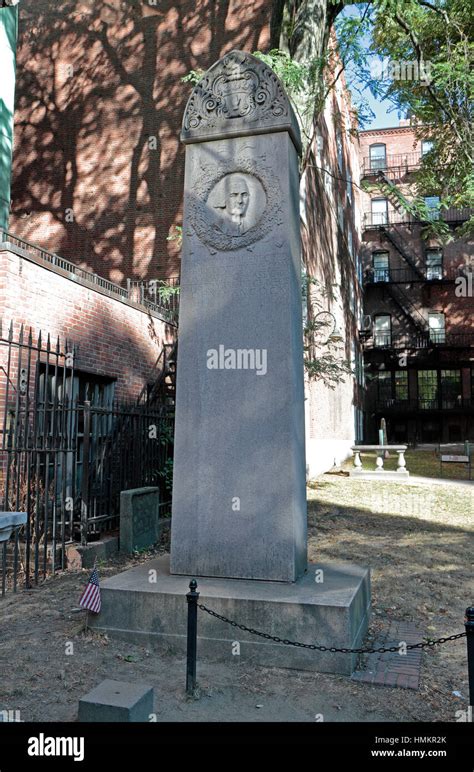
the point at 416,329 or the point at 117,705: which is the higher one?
the point at 416,329

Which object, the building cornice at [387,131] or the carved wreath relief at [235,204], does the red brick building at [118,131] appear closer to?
the carved wreath relief at [235,204]

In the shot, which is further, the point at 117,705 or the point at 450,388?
the point at 450,388

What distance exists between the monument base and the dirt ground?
99 millimetres

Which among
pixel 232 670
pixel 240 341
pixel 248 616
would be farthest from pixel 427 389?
pixel 232 670

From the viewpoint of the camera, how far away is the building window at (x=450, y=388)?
38.6 meters

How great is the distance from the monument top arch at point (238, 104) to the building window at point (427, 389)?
1393 inches

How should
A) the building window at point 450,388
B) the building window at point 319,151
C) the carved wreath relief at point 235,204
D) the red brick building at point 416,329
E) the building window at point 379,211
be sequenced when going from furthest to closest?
1. the building window at point 379,211
2. the red brick building at point 416,329
3. the building window at point 450,388
4. the building window at point 319,151
5. the carved wreath relief at point 235,204

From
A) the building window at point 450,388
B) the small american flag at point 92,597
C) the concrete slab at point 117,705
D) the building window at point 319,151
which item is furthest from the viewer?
the building window at point 450,388

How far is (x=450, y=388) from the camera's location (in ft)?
129

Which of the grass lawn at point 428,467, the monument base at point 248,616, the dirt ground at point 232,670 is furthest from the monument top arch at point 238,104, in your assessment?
the grass lawn at point 428,467

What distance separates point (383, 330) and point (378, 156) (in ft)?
43.0

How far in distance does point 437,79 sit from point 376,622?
37.7 ft

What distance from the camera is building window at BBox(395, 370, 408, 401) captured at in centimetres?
4025

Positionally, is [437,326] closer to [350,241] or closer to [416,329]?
[416,329]
